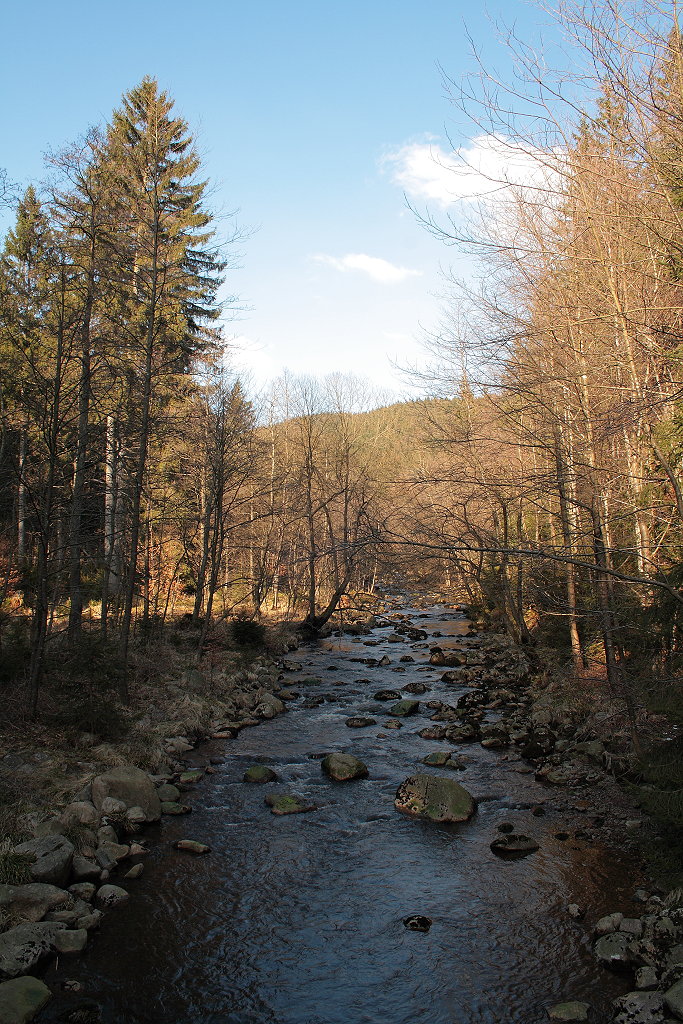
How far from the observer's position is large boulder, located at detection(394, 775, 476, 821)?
877cm

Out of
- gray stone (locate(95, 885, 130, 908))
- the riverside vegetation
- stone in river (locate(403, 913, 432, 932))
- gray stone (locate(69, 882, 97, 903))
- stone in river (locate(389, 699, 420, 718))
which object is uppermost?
the riverside vegetation

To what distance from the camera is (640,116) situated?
4.85 m

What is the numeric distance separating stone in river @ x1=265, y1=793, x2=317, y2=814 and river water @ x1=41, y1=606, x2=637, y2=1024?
159 mm

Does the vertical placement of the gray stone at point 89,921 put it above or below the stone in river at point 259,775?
below

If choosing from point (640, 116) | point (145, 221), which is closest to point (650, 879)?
point (640, 116)

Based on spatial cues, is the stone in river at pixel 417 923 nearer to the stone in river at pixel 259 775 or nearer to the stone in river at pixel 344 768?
the stone in river at pixel 344 768

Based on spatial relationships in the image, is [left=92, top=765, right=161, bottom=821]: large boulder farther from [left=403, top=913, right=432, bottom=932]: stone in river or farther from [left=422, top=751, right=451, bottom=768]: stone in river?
[left=422, top=751, right=451, bottom=768]: stone in river

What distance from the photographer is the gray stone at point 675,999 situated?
186 inches

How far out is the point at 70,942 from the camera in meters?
5.84

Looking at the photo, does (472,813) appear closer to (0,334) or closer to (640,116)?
(640,116)

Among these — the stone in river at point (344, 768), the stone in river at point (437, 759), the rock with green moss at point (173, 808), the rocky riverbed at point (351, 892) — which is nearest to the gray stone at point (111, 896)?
the rocky riverbed at point (351, 892)

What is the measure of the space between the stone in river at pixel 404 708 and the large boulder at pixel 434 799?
14.7ft

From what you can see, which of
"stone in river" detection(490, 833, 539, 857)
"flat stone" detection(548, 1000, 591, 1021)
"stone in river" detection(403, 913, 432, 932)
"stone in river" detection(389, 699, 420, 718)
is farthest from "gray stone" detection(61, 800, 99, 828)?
"stone in river" detection(389, 699, 420, 718)

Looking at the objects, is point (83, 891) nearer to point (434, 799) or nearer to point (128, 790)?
point (128, 790)
